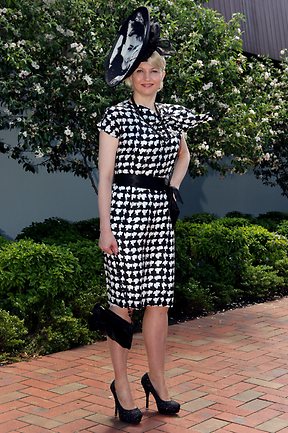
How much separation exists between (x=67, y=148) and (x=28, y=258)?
4.44ft

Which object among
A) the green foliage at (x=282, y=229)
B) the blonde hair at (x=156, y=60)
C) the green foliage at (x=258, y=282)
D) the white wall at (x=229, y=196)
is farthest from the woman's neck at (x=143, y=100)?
the white wall at (x=229, y=196)

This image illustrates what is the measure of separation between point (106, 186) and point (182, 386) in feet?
5.17

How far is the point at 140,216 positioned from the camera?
4078mm

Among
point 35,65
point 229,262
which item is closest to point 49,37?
point 35,65

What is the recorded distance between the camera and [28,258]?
19.2 feet

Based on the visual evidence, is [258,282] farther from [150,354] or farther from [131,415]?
[131,415]

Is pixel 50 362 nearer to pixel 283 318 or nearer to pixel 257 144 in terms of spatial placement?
pixel 283 318

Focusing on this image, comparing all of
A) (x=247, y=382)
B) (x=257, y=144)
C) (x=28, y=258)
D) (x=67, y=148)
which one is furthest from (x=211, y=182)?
(x=247, y=382)

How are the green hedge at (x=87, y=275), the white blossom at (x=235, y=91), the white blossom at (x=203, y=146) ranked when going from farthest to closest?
the white blossom at (x=235, y=91)
the white blossom at (x=203, y=146)
the green hedge at (x=87, y=275)

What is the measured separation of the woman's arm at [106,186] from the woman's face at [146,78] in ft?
1.14

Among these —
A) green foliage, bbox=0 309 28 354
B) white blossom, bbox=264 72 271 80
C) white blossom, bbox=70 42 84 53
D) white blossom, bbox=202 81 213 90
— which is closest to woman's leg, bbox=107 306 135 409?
green foliage, bbox=0 309 28 354

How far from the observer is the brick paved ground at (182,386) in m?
4.14

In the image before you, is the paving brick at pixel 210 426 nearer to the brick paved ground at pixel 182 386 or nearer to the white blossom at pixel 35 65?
the brick paved ground at pixel 182 386

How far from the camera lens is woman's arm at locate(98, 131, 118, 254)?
4.00 metres
